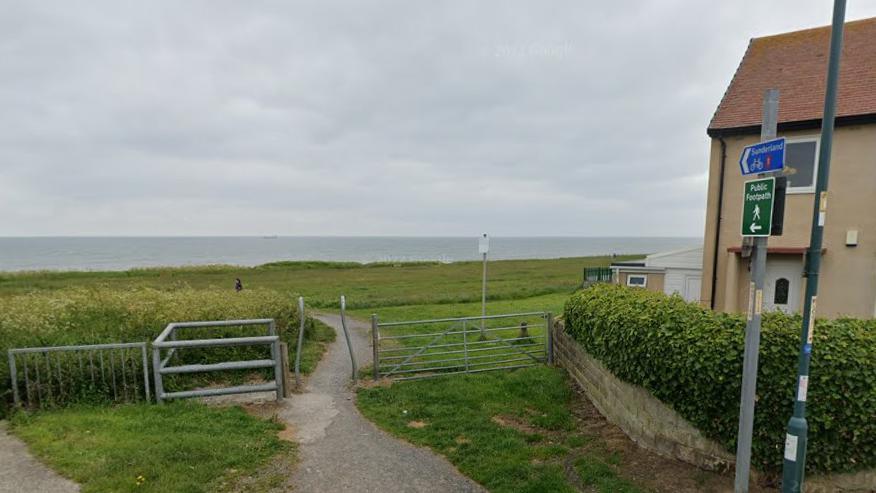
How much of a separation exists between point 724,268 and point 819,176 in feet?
28.1

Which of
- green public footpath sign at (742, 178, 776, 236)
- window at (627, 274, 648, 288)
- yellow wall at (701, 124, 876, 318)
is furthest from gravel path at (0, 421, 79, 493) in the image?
window at (627, 274, 648, 288)

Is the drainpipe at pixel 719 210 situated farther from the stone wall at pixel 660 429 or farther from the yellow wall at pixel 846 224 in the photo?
the stone wall at pixel 660 429

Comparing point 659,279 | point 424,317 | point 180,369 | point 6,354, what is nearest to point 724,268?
point 659,279

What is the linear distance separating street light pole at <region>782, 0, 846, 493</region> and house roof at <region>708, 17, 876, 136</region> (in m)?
8.15

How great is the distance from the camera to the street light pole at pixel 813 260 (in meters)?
3.62

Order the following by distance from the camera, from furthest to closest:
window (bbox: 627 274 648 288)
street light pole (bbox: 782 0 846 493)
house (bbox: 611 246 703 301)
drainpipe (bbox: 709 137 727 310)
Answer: window (bbox: 627 274 648 288)
house (bbox: 611 246 703 301)
drainpipe (bbox: 709 137 727 310)
street light pole (bbox: 782 0 846 493)

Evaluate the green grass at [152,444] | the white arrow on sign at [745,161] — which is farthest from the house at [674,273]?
the green grass at [152,444]

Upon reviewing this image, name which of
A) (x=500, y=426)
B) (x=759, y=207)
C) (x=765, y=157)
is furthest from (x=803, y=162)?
(x=500, y=426)

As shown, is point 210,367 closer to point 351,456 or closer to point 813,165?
point 351,456

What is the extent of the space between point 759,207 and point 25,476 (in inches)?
318

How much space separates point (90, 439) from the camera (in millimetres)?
5754

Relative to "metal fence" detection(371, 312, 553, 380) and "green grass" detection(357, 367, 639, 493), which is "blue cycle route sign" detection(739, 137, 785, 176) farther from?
"metal fence" detection(371, 312, 553, 380)

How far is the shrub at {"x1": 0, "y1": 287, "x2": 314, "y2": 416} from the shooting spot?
8148 millimetres

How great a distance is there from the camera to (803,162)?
10148 mm
